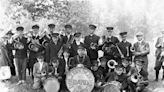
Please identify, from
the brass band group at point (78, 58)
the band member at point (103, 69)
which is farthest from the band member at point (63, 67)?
the band member at point (103, 69)

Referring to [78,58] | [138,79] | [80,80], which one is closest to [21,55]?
[78,58]

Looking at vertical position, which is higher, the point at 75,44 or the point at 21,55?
the point at 75,44

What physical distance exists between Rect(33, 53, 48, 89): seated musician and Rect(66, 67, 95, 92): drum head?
1.88 ft

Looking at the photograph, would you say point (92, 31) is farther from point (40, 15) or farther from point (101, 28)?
point (40, 15)

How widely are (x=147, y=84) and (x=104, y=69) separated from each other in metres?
1.07

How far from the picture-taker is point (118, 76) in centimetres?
790

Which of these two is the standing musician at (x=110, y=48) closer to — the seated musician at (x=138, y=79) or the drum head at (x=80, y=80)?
the seated musician at (x=138, y=79)

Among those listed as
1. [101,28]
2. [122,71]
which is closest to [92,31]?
[101,28]

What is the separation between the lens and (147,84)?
8.16 metres

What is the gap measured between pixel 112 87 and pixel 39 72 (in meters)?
1.71

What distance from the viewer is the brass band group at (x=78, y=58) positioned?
26.0 feet

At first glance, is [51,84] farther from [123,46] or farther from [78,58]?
[123,46]

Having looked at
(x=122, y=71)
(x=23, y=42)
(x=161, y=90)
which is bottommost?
(x=161, y=90)

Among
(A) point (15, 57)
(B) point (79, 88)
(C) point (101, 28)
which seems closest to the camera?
(B) point (79, 88)
